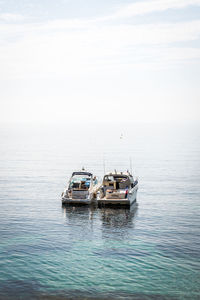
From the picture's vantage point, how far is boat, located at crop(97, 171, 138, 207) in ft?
140

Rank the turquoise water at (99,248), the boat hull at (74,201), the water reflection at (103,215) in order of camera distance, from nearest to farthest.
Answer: the turquoise water at (99,248), the water reflection at (103,215), the boat hull at (74,201)

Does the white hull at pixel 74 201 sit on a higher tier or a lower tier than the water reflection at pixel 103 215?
higher

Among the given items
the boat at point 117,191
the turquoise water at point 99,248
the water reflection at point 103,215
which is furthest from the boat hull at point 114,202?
the turquoise water at point 99,248

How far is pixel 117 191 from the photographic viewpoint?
45156 mm

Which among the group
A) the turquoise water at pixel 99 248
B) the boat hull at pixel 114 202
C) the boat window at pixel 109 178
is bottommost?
the turquoise water at pixel 99 248

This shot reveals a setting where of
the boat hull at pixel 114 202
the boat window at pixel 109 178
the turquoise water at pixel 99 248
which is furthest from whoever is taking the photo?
the boat window at pixel 109 178

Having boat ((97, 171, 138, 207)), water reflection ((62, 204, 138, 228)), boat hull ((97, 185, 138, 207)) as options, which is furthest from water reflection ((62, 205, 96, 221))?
boat ((97, 171, 138, 207))

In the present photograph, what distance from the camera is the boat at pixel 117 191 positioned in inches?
1674

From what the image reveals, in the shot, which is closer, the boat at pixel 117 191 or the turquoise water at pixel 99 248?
the turquoise water at pixel 99 248

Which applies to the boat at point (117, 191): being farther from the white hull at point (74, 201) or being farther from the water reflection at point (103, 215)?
the white hull at point (74, 201)

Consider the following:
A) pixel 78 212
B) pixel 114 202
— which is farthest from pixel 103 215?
pixel 78 212

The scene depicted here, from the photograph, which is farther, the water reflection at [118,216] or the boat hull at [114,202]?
the boat hull at [114,202]

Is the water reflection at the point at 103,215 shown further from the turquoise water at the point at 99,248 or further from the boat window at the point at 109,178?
the boat window at the point at 109,178

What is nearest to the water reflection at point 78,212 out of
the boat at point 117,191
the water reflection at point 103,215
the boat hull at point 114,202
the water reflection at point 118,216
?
the water reflection at point 103,215
